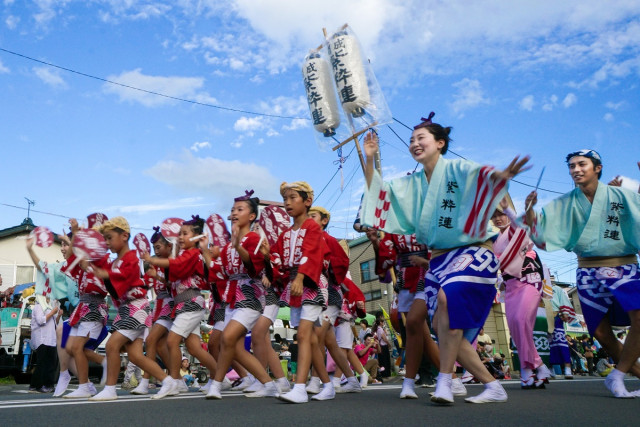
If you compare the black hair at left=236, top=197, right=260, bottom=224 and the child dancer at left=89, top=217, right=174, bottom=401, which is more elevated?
the black hair at left=236, top=197, right=260, bottom=224

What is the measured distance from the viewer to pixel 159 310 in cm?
645

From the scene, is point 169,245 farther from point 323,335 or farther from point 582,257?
point 582,257

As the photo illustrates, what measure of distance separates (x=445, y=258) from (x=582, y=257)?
1.54 meters

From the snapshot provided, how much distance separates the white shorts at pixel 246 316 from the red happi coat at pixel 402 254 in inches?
55.4

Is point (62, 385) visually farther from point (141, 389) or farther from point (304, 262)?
point (304, 262)

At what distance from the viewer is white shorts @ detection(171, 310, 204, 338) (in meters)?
5.64

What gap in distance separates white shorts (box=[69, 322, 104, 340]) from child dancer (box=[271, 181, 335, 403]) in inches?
80.4

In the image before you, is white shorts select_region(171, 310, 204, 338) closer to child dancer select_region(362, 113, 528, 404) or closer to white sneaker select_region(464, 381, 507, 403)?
child dancer select_region(362, 113, 528, 404)

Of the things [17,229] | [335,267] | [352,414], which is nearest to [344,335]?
[335,267]

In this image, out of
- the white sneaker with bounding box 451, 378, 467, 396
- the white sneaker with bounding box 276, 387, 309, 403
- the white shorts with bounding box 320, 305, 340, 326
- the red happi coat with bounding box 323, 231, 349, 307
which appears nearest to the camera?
the white sneaker with bounding box 276, 387, 309, 403

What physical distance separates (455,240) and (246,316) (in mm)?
2172

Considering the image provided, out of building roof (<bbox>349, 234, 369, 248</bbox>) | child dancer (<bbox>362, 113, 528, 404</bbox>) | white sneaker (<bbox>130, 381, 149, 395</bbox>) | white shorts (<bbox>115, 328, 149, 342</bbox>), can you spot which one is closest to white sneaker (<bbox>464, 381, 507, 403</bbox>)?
child dancer (<bbox>362, 113, 528, 404</bbox>)

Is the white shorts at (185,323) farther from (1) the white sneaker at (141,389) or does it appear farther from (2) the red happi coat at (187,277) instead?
(1) the white sneaker at (141,389)

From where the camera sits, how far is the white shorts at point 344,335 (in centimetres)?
727
